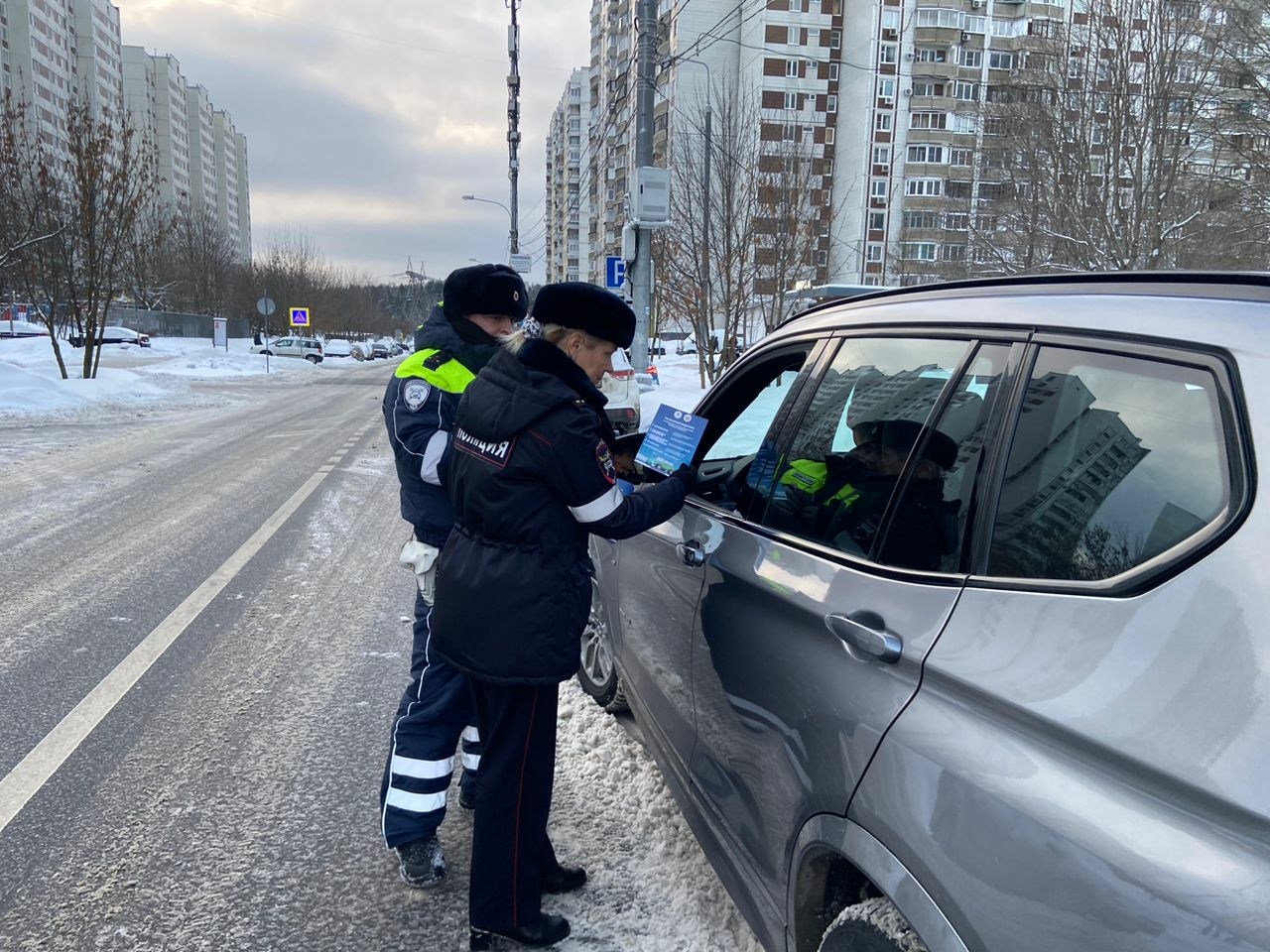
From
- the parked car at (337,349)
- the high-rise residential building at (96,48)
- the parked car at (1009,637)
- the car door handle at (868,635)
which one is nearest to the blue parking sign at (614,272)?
the parked car at (1009,637)

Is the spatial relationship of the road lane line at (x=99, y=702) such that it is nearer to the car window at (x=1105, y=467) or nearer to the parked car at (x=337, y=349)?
the car window at (x=1105, y=467)

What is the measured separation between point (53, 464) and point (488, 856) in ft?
34.7

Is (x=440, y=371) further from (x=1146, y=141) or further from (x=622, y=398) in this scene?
(x=1146, y=141)

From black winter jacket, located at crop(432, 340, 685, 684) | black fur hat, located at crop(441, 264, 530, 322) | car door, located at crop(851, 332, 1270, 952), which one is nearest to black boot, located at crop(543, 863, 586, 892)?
black winter jacket, located at crop(432, 340, 685, 684)

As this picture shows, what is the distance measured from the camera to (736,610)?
222 centimetres

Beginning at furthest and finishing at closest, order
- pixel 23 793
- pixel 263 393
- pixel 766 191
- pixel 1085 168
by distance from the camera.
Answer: pixel 263 393, pixel 766 191, pixel 1085 168, pixel 23 793

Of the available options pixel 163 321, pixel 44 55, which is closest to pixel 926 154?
pixel 163 321

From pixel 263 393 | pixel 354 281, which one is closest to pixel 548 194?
pixel 354 281

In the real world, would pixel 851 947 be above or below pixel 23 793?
above

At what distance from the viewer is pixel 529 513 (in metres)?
2.21

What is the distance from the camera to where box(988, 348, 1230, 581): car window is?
1266 mm

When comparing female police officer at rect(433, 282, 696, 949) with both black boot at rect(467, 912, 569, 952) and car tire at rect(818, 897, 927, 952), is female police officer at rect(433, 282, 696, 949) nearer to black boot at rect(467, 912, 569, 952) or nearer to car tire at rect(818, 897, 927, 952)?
black boot at rect(467, 912, 569, 952)

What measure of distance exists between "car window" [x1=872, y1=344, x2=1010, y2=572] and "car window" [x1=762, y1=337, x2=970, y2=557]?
3 centimetres

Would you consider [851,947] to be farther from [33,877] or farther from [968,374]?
[33,877]
